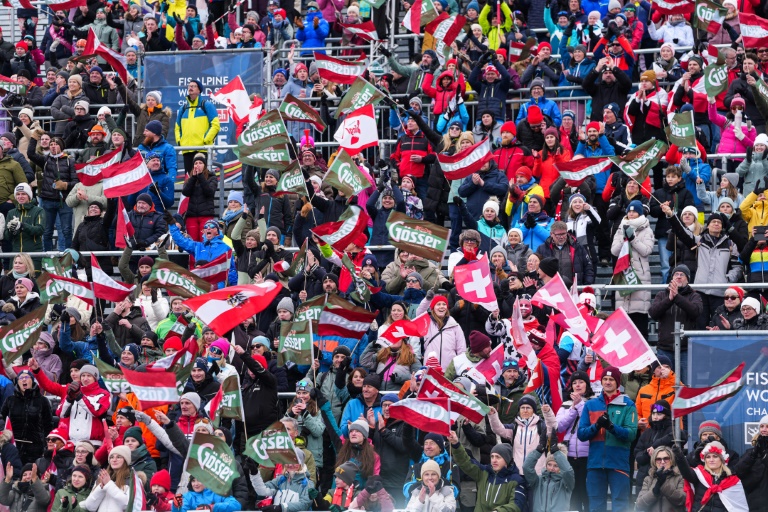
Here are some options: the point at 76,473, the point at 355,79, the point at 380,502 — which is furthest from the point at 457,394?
the point at 355,79

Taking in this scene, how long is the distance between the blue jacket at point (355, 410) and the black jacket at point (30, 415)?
12.1 ft

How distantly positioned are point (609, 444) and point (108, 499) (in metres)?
5.02

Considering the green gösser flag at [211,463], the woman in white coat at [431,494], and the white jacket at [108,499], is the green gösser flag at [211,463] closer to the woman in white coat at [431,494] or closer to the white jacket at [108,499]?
the white jacket at [108,499]

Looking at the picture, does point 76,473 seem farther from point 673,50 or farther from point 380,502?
point 673,50

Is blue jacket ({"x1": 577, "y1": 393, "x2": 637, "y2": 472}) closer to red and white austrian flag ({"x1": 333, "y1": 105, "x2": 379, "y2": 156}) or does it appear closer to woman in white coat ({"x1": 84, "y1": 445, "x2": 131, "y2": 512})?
woman in white coat ({"x1": 84, "y1": 445, "x2": 131, "y2": 512})

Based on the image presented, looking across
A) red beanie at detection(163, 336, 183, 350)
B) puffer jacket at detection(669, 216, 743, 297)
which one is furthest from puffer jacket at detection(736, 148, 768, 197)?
red beanie at detection(163, 336, 183, 350)

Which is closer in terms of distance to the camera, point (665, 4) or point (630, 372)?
point (630, 372)

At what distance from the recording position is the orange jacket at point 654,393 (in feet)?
69.6

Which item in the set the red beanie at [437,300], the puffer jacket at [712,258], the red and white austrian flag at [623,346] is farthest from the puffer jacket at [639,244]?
the red and white austrian flag at [623,346]

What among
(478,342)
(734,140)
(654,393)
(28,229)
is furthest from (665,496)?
(28,229)

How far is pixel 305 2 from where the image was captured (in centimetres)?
3416

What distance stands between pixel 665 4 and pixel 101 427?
437 inches

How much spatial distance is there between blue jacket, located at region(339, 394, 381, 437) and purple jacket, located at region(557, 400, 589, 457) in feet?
6.51

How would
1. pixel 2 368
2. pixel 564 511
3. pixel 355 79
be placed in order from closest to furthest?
pixel 564 511, pixel 2 368, pixel 355 79
